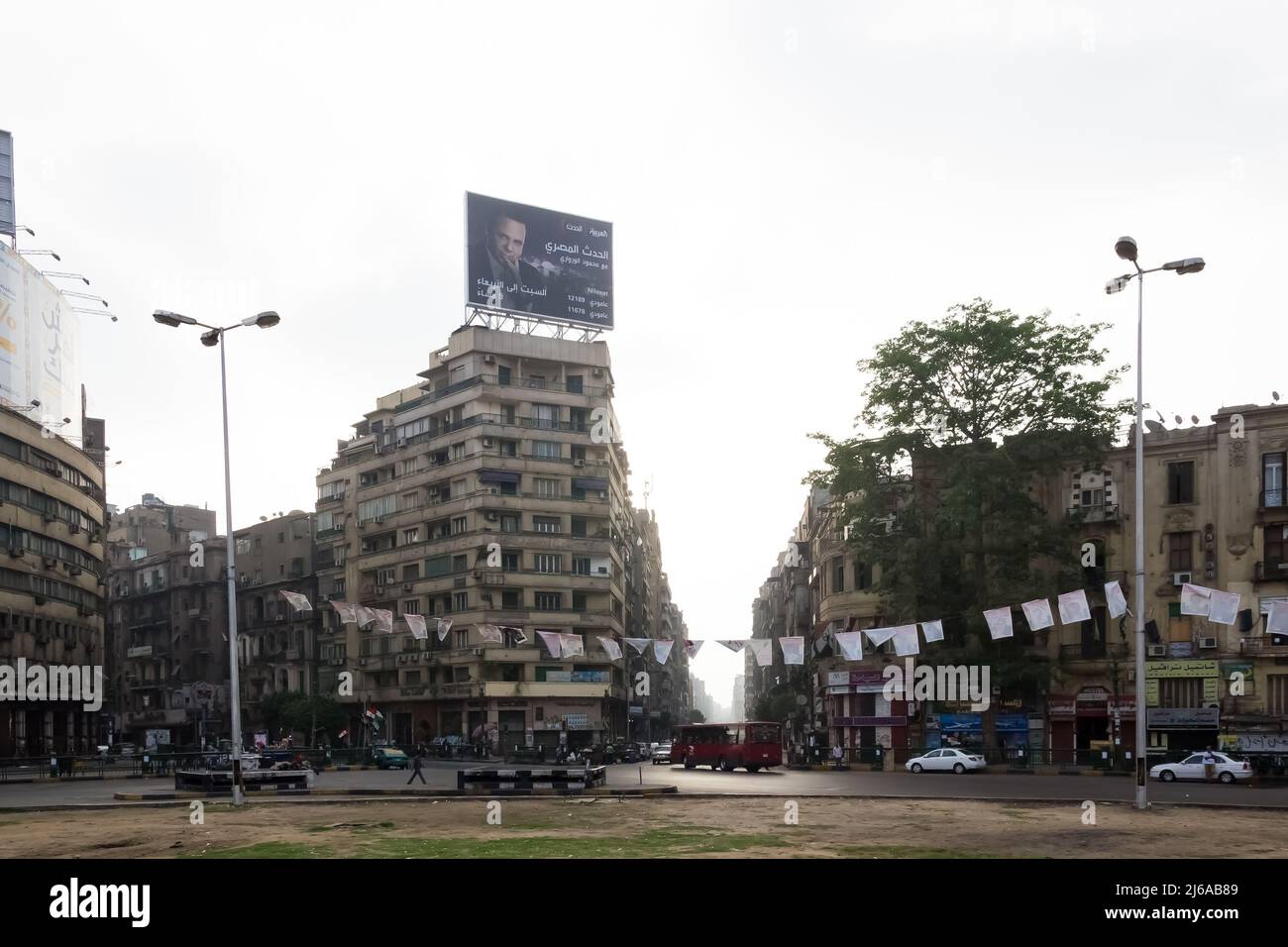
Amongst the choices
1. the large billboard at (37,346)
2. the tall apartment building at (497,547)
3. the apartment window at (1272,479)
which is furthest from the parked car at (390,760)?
the apartment window at (1272,479)

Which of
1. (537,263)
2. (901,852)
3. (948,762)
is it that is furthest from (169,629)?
(901,852)

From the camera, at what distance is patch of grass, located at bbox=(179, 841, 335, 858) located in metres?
19.1

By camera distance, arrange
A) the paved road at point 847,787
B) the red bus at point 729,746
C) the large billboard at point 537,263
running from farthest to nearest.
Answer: the large billboard at point 537,263 → the red bus at point 729,746 → the paved road at point 847,787

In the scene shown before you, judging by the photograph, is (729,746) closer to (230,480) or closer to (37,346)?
(230,480)

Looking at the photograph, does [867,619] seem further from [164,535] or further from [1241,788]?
[164,535]

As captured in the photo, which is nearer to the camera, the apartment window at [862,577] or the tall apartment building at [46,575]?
the apartment window at [862,577]

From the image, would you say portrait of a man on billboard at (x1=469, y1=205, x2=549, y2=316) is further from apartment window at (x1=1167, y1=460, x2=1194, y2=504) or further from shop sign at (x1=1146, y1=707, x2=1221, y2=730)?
shop sign at (x1=1146, y1=707, x2=1221, y2=730)

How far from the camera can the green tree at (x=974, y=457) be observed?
174 feet

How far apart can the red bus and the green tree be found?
904cm

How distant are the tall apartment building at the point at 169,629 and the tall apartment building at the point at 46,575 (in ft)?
72.3

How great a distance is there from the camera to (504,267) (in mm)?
86438

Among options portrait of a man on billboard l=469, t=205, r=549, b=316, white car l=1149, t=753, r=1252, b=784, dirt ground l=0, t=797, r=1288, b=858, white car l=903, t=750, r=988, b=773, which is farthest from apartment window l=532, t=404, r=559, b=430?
dirt ground l=0, t=797, r=1288, b=858

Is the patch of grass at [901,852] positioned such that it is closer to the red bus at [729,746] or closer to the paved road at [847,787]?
the paved road at [847,787]

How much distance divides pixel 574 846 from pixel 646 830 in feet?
14.1
